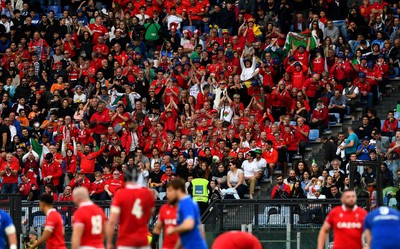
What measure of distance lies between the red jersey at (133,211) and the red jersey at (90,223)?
59cm

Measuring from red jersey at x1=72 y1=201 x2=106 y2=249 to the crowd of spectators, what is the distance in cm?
1003

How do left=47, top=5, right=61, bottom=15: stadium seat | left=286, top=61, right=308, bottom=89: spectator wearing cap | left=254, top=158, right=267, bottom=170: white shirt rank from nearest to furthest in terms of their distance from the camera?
left=254, top=158, right=267, bottom=170: white shirt < left=286, top=61, right=308, bottom=89: spectator wearing cap < left=47, top=5, right=61, bottom=15: stadium seat

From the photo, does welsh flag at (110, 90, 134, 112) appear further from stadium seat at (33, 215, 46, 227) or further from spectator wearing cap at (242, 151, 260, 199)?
stadium seat at (33, 215, 46, 227)

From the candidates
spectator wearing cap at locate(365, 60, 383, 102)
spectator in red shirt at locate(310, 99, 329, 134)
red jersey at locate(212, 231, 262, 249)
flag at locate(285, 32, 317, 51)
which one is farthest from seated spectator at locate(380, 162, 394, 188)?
red jersey at locate(212, 231, 262, 249)

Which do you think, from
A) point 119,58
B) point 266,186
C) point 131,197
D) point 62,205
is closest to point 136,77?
point 119,58

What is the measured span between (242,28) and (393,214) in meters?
17.9

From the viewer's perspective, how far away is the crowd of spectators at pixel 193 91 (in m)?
28.6

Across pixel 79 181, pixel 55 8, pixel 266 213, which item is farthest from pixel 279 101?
pixel 55 8

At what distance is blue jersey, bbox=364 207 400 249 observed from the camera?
16062 mm

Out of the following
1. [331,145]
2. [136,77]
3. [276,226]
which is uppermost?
[136,77]

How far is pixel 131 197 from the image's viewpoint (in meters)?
16.2

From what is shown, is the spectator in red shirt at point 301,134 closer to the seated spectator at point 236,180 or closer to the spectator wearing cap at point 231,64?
the seated spectator at point 236,180

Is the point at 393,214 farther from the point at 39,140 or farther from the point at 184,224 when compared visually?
the point at 39,140

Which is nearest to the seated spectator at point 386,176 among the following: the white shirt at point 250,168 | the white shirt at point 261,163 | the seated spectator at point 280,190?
the seated spectator at point 280,190
